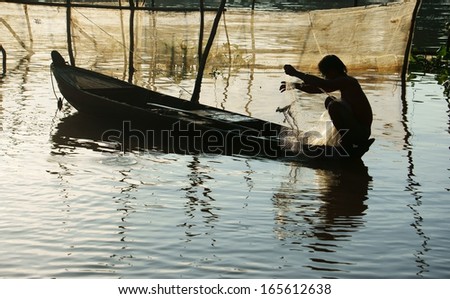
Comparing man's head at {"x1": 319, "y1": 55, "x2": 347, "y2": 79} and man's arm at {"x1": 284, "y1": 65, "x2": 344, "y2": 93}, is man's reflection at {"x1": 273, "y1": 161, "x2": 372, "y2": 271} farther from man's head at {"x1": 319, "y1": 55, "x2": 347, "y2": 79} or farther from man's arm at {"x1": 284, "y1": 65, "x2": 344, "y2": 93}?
man's head at {"x1": 319, "y1": 55, "x2": 347, "y2": 79}

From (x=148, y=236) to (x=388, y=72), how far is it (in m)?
10.8

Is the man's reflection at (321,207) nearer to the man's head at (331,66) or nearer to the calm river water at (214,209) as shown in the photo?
the calm river water at (214,209)

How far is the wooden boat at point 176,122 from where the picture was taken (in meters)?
8.53

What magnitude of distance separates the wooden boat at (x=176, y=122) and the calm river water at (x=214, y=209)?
0.62ft

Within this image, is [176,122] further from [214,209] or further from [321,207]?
[321,207]

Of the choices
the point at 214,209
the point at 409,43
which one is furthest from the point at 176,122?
the point at 409,43

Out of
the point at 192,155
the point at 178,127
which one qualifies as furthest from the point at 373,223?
the point at 178,127

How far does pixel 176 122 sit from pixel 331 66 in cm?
221

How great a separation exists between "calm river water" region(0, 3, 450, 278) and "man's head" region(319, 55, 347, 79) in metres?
0.92

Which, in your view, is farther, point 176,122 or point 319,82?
point 176,122

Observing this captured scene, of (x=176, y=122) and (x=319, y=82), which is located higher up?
(x=319, y=82)

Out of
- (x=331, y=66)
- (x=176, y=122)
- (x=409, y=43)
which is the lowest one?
(x=176, y=122)

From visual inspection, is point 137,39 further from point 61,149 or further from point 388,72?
point 61,149

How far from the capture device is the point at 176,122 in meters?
9.49
